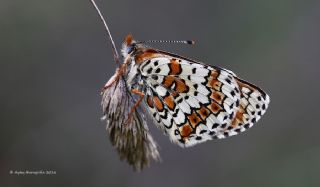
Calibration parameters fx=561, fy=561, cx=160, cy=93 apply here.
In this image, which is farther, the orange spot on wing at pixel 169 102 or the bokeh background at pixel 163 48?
the bokeh background at pixel 163 48

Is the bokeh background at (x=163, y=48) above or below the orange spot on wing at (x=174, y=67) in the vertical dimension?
above

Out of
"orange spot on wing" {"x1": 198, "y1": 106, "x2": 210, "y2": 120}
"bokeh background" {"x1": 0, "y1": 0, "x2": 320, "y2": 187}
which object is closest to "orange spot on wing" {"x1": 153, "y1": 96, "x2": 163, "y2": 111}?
"orange spot on wing" {"x1": 198, "y1": 106, "x2": 210, "y2": 120}

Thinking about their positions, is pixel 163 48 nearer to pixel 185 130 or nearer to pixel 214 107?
pixel 214 107

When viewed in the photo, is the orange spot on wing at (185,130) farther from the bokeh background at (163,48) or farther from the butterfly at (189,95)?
the bokeh background at (163,48)

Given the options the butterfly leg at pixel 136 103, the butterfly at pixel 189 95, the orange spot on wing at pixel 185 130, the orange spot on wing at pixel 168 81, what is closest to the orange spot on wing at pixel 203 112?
the butterfly at pixel 189 95

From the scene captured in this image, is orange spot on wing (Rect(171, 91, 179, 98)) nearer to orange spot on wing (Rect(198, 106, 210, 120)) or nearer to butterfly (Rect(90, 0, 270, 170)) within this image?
butterfly (Rect(90, 0, 270, 170))

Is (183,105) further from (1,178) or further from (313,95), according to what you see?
(313,95)
